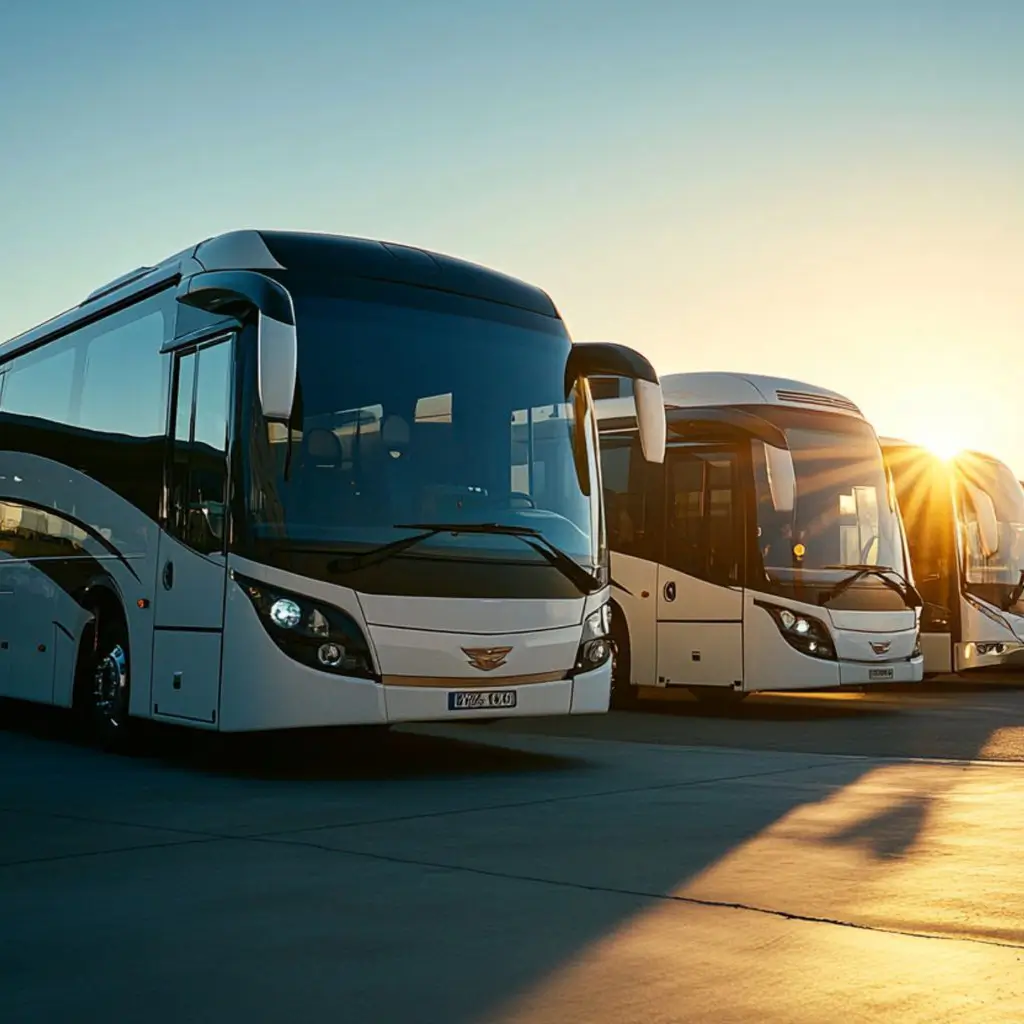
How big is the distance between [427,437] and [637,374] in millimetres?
1973

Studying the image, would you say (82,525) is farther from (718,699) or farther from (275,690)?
(718,699)

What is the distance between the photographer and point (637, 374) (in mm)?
11602

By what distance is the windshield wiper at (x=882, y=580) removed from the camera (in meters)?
15.8

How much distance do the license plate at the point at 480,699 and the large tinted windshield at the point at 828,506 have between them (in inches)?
232

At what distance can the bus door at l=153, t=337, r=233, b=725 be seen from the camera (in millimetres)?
10141

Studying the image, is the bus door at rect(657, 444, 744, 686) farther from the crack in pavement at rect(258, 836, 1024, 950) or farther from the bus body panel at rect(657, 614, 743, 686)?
the crack in pavement at rect(258, 836, 1024, 950)

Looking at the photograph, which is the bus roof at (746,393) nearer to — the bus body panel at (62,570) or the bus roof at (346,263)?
the bus roof at (346,263)

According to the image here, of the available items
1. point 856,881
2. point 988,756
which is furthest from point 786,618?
point 856,881

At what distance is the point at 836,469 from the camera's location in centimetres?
1636

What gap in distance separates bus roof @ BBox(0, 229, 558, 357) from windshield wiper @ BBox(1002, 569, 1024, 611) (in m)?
11.0

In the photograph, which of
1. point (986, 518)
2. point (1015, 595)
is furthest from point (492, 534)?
point (1015, 595)

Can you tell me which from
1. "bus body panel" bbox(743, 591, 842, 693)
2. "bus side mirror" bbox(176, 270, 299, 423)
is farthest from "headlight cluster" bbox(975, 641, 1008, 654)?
"bus side mirror" bbox(176, 270, 299, 423)

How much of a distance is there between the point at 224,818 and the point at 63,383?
6.19m

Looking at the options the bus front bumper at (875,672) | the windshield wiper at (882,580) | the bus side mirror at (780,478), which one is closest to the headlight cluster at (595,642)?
the bus side mirror at (780,478)
